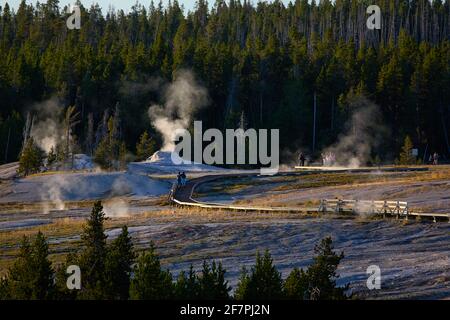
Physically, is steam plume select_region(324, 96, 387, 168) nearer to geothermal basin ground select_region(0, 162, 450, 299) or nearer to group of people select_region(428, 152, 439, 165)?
group of people select_region(428, 152, 439, 165)

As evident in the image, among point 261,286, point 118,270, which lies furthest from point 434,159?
point 261,286

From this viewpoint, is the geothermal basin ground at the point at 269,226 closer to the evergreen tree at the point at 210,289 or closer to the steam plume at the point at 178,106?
the evergreen tree at the point at 210,289

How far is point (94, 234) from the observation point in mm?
26547

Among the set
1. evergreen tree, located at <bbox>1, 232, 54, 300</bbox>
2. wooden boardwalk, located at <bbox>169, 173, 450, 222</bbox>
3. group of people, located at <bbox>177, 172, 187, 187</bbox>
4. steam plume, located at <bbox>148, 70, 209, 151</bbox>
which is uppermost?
steam plume, located at <bbox>148, 70, 209, 151</bbox>

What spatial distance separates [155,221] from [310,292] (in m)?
22.3

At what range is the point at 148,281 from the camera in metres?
21.9

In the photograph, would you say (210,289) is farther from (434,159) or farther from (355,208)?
(434,159)

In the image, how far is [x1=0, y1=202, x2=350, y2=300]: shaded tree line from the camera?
71.7 ft

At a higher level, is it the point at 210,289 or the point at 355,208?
the point at 210,289

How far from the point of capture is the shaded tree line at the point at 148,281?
21.9 m

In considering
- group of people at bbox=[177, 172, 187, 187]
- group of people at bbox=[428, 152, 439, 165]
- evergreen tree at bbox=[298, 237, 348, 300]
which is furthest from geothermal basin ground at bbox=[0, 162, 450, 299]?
group of people at bbox=[428, 152, 439, 165]

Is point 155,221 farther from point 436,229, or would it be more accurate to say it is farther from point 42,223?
point 436,229

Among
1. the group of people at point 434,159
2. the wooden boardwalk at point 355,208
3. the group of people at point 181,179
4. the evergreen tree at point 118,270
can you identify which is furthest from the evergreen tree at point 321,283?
the group of people at point 434,159

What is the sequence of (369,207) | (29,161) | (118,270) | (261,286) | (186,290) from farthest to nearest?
1. (29,161)
2. (369,207)
3. (118,270)
4. (261,286)
5. (186,290)
